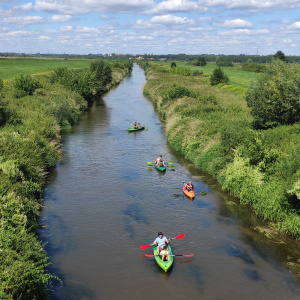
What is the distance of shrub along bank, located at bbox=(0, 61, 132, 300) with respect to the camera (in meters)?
13.1

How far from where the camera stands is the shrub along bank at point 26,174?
1307 centimetres

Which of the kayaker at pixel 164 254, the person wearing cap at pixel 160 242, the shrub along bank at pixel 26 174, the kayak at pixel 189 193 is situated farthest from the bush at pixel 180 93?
the kayaker at pixel 164 254

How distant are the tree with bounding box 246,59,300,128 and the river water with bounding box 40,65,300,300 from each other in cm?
883

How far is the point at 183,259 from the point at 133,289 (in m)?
3.83

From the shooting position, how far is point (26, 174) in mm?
23391

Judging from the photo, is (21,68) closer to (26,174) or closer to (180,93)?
(180,93)

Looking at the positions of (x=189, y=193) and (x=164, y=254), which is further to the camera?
(x=189, y=193)

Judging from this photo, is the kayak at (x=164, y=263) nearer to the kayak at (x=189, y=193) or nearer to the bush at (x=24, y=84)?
the kayak at (x=189, y=193)

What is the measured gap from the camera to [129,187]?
2770 centimetres

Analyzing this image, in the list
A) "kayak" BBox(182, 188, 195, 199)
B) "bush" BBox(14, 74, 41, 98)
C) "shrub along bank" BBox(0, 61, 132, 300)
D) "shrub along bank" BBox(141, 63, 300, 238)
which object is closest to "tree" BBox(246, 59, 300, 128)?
"shrub along bank" BBox(141, 63, 300, 238)

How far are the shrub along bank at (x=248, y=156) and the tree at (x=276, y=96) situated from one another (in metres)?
1.78

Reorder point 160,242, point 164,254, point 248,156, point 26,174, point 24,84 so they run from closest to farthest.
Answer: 1. point 164,254
2. point 160,242
3. point 26,174
4. point 248,156
5. point 24,84

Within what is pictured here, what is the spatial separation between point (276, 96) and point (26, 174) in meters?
23.2

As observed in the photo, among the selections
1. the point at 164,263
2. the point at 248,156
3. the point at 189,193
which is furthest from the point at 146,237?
the point at 248,156
